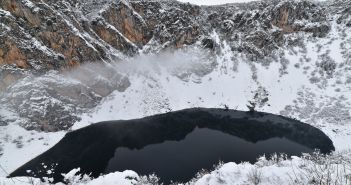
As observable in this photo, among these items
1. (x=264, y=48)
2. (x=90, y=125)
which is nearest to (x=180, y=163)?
(x=90, y=125)

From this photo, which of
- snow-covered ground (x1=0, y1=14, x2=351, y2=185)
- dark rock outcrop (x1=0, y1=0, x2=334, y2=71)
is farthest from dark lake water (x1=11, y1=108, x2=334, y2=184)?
dark rock outcrop (x1=0, y1=0, x2=334, y2=71)

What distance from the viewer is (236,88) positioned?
73.8 meters

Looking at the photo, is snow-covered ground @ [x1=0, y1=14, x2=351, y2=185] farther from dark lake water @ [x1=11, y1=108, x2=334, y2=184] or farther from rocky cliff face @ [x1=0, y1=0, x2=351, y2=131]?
dark lake water @ [x1=11, y1=108, x2=334, y2=184]

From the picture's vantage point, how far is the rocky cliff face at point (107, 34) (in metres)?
53.8

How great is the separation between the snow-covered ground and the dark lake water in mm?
3011

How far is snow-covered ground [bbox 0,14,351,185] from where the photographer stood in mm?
59812

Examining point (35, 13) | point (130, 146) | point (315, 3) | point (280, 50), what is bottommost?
point (130, 146)

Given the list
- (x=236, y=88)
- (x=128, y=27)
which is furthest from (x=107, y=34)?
(x=236, y=88)

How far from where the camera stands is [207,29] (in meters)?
85.5

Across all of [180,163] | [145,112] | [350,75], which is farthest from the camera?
[350,75]

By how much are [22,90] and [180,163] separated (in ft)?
Answer: 108

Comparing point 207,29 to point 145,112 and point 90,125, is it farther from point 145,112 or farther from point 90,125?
point 90,125

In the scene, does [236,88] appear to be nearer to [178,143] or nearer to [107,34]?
[178,143]

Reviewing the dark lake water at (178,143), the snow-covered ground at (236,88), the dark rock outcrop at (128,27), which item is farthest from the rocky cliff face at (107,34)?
the dark lake water at (178,143)
